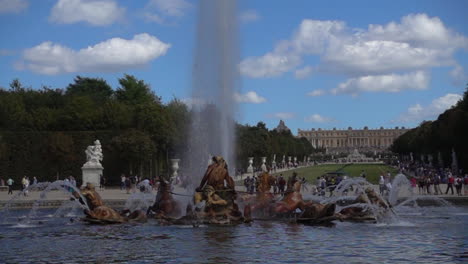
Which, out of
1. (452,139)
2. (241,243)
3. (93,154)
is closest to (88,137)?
(93,154)

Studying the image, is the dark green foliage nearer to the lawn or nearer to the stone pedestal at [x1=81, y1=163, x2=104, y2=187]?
the lawn

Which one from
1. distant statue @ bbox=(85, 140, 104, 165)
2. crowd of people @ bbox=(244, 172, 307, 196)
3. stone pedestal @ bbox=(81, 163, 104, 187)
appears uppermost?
distant statue @ bbox=(85, 140, 104, 165)

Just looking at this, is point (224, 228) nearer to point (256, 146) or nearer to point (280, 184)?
point (280, 184)

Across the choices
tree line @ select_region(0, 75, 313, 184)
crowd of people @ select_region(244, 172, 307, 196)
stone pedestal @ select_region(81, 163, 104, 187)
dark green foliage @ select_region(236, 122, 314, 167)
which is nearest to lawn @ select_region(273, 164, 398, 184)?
dark green foliage @ select_region(236, 122, 314, 167)

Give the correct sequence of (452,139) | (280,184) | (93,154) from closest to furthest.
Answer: (280,184) < (93,154) < (452,139)

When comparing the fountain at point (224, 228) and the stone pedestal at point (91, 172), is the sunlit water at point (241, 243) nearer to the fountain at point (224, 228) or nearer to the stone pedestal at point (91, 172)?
the fountain at point (224, 228)

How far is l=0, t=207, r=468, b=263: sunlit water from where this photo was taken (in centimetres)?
1372

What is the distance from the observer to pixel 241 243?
15820mm

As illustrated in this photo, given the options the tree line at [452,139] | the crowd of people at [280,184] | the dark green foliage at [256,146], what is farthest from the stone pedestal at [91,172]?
the tree line at [452,139]

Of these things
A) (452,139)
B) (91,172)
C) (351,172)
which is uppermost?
(452,139)

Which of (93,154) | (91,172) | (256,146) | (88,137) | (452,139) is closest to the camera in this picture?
(91,172)

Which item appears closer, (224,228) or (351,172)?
(224,228)

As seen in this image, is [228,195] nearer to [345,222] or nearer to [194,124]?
[345,222]

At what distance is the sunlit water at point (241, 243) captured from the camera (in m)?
13.7
